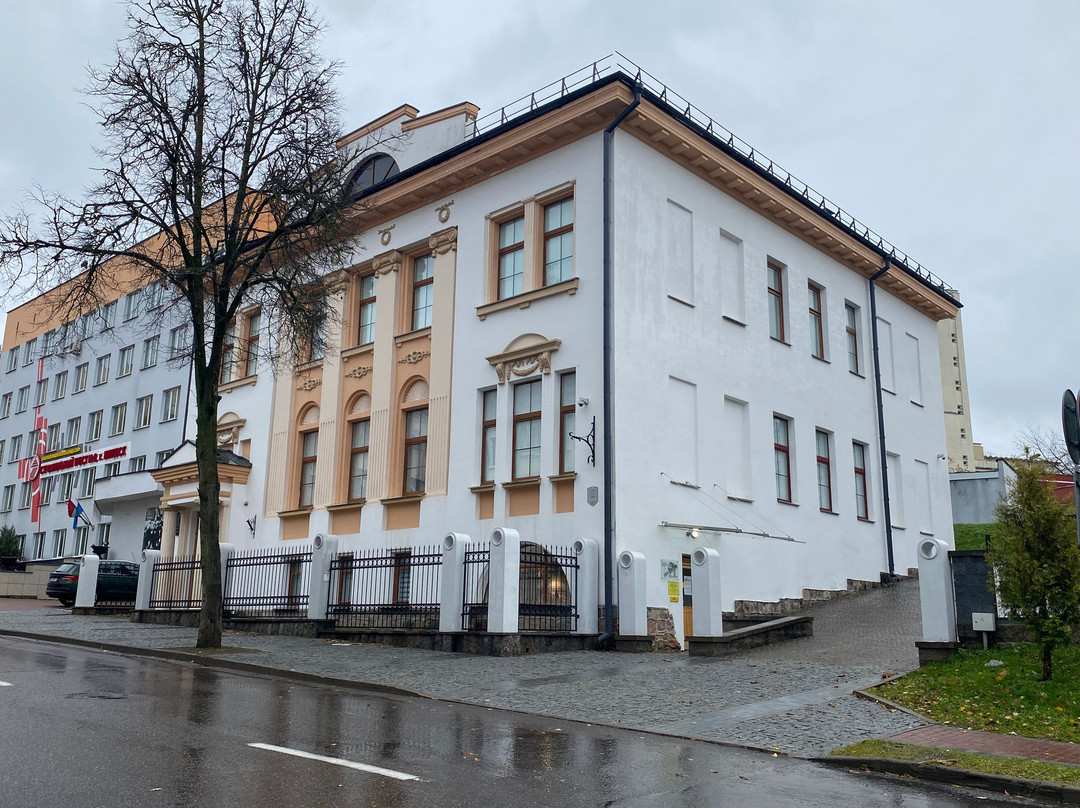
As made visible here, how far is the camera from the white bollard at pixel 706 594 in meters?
16.1

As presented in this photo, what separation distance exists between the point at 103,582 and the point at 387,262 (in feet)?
51.1

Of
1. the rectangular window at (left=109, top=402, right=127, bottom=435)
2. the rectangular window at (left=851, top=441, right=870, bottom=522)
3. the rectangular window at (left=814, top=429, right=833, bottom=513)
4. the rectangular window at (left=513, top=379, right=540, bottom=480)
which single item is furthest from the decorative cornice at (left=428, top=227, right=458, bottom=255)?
the rectangular window at (left=109, top=402, right=127, bottom=435)

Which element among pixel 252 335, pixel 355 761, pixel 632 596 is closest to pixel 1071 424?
pixel 355 761

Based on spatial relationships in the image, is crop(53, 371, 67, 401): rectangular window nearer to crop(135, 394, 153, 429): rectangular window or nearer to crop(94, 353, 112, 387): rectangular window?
crop(94, 353, 112, 387): rectangular window

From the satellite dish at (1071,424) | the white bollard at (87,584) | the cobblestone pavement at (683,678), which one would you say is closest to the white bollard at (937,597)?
the cobblestone pavement at (683,678)

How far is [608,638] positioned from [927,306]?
19.0m

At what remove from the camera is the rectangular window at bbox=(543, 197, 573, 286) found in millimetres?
20656

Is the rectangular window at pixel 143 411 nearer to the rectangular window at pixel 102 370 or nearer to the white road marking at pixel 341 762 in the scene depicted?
the rectangular window at pixel 102 370

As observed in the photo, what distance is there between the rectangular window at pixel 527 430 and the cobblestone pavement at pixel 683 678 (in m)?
4.65

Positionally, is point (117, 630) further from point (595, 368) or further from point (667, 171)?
point (667, 171)

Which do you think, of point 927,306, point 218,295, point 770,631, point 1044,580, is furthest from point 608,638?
point 927,306

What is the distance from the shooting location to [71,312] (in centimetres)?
1856

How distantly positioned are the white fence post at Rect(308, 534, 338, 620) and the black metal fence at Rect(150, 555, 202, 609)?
516 centimetres

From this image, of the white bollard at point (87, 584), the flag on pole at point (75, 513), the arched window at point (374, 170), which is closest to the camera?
the white bollard at point (87, 584)
